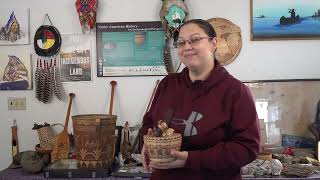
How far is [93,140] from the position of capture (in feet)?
6.88

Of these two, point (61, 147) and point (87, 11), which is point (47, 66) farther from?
point (61, 147)

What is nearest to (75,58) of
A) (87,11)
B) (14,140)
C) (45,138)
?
(87,11)

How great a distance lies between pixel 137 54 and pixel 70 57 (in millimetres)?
499

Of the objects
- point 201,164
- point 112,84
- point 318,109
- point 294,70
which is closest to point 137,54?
point 112,84

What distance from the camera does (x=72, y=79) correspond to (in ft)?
8.68

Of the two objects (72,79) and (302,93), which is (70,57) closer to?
(72,79)

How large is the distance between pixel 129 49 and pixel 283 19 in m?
1.14

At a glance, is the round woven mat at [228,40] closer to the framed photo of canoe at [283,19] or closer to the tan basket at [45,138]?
the framed photo of canoe at [283,19]

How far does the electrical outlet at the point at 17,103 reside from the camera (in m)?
2.67

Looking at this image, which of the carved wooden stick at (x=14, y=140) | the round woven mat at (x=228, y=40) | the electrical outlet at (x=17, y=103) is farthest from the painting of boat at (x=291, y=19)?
the carved wooden stick at (x=14, y=140)

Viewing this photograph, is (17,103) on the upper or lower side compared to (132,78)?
lower

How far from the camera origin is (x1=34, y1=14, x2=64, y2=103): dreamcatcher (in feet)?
8.55

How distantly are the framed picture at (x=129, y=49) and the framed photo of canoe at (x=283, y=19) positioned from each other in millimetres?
708

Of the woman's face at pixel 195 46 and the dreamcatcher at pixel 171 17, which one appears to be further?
the dreamcatcher at pixel 171 17
